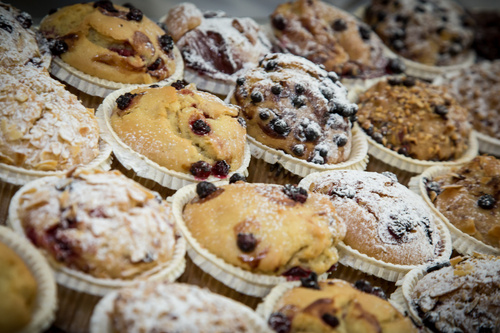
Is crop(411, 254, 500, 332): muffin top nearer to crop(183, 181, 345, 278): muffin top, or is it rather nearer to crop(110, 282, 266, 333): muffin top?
crop(183, 181, 345, 278): muffin top

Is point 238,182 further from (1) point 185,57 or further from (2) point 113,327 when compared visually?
(1) point 185,57

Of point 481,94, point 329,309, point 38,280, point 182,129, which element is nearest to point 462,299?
point 329,309

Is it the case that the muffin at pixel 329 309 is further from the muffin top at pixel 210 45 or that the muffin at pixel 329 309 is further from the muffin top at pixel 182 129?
the muffin top at pixel 210 45

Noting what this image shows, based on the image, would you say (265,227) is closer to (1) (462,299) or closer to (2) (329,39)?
(1) (462,299)

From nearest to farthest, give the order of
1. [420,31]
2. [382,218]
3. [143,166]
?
1. [143,166]
2. [382,218]
3. [420,31]

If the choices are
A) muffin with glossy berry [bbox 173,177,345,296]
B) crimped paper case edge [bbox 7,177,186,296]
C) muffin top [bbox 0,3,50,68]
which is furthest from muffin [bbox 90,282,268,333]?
muffin top [bbox 0,3,50,68]

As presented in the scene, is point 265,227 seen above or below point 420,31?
below
